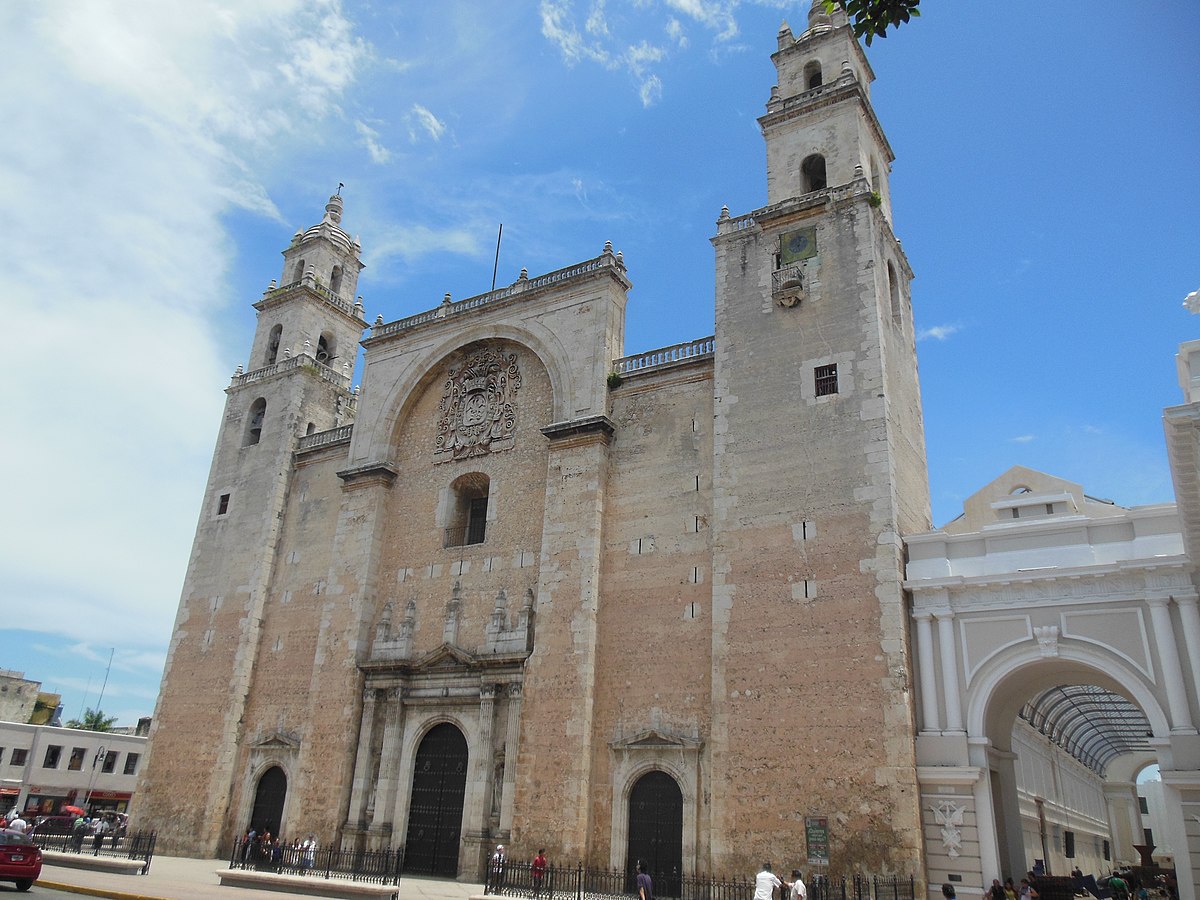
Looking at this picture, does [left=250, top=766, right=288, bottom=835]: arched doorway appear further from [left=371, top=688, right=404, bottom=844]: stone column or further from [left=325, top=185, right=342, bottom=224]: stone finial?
[left=325, top=185, right=342, bottom=224]: stone finial

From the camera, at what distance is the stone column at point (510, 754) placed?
849 inches

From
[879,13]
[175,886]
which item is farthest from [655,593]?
[879,13]

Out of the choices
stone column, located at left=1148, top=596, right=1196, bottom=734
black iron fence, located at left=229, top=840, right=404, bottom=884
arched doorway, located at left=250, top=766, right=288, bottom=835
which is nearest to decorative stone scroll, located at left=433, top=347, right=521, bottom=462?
arched doorway, located at left=250, top=766, right=288, bottom=835

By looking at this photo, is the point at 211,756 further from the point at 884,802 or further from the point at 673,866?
the point at 884,802

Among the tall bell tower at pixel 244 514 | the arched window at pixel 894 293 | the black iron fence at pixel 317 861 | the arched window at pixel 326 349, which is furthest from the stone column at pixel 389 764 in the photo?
the arched window at pixel 894 293

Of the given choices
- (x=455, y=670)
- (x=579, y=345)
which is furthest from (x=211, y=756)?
(x=579, y=345)

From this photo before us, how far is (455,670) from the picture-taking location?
24141 millimetres

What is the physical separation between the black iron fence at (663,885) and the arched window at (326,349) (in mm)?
21790

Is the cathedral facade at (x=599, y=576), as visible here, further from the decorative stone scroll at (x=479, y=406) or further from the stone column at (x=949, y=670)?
the stone column at (x=949, y=670)

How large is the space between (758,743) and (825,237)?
12.6 m

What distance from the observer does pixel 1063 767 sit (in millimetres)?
32500

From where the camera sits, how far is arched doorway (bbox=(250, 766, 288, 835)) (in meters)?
25.9

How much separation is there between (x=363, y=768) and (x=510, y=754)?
491 centimetres

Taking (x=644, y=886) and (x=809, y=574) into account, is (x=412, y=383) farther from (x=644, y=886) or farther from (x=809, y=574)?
(x=644, y=886)
